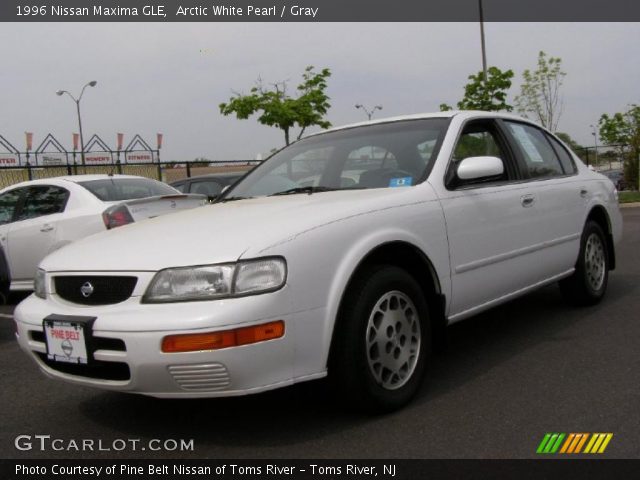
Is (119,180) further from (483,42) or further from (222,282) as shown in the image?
(483,42)

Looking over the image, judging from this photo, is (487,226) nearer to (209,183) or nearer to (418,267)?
(418,267)

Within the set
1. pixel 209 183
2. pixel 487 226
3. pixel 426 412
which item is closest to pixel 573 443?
pixel 426 412

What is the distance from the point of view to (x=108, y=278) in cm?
300

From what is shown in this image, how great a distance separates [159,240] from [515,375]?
2.08 meters

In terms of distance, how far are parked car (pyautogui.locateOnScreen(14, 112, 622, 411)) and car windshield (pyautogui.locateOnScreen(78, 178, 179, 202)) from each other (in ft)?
10.8

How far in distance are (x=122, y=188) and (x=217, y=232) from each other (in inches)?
190

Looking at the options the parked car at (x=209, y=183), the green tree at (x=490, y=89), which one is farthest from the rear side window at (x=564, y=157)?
the green tree at (x=490, y=89)

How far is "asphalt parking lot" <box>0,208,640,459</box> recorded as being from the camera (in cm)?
294

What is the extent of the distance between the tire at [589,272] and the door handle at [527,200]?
0.90 metres

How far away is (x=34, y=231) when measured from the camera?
7.37m

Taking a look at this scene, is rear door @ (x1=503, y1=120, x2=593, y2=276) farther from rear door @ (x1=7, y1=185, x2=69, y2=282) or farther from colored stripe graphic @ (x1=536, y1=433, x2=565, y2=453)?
rear door @ (x1=7, y1=185, x2=69, y2=282)

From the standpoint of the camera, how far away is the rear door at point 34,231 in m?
7.30

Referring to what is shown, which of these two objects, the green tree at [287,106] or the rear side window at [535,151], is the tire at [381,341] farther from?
the green tree at [287,106]

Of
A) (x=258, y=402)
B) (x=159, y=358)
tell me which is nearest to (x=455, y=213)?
(x=258, y=402)
